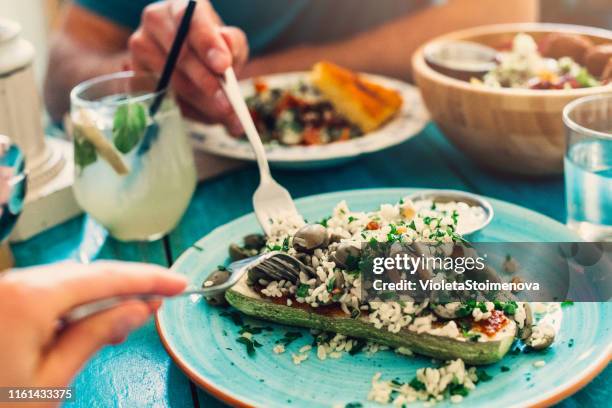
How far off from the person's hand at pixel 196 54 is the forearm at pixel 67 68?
0.52 meters

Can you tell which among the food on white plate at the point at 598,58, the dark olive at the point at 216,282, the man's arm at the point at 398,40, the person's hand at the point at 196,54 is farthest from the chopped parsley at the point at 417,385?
the man's arm at the point at 398,40

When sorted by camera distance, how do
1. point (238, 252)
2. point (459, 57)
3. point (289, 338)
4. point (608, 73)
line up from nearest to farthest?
1. point (289, 338)
2. point (238, 252)
3. point (608, 73)
4. point (459, 57)

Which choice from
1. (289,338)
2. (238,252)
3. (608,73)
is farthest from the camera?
(608,73)

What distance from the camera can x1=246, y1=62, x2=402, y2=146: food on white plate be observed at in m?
1.50

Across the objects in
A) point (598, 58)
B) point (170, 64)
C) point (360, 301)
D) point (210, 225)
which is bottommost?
point (210, 225)

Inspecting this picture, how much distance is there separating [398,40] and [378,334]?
4.87 ft

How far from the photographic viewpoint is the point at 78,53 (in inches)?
84.7

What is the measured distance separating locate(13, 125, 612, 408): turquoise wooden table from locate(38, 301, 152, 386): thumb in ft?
0.82

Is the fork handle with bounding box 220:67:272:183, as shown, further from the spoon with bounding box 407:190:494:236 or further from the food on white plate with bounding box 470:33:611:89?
the food on white plate with bounding box 470:33:611:89

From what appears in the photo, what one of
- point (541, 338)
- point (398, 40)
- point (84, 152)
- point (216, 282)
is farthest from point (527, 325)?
point (398, 40)

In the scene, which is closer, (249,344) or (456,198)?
(249,344)

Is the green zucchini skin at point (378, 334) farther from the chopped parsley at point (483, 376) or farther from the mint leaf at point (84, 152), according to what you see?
the mint leaf at point (84, 152)

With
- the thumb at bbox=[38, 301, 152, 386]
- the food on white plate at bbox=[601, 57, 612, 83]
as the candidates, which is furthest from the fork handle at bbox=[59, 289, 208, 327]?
the food on white plate at bbox=[601, 57, 612, 83]

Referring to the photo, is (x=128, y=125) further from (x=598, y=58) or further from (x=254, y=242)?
(x=598, y=58)
